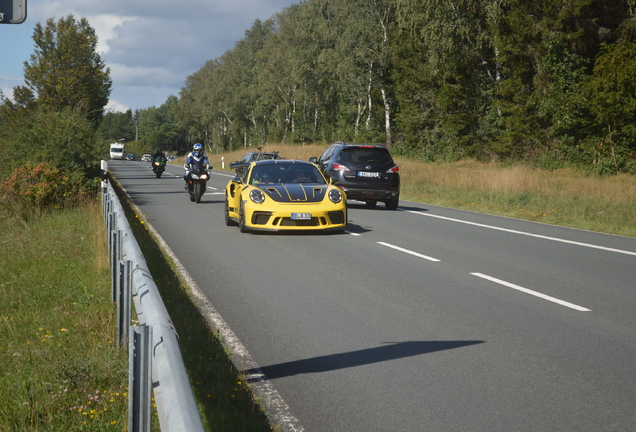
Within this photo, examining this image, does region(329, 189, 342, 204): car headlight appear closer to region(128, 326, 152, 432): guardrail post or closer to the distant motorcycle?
the distant motorcycle

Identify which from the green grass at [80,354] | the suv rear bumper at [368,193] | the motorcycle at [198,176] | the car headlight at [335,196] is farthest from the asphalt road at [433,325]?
the motorcycle at [198,176]

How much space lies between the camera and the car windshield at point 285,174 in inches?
565

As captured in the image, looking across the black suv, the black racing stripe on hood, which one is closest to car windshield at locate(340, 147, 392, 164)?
the black suv

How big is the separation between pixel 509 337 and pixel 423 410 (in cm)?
201

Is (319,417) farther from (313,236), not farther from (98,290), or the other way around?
(313,236)

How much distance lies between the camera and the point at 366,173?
19328 millimetres

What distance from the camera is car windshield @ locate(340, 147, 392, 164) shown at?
19531 millimetres

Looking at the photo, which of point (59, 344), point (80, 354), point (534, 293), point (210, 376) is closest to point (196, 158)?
point (534, 293)

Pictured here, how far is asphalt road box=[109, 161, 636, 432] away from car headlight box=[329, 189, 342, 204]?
79cm

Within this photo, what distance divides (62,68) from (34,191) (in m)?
45.7

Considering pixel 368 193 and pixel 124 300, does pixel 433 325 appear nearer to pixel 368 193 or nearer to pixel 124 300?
pixel 124 300

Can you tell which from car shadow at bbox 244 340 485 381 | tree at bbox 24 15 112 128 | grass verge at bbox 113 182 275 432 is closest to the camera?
grass verge at bbox 113 182 275 432

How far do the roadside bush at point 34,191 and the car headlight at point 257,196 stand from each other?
595 centimetres

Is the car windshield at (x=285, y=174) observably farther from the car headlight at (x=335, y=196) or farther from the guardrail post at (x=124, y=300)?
the guardrail post at (x=124, y=300)
